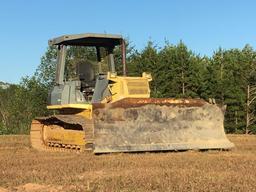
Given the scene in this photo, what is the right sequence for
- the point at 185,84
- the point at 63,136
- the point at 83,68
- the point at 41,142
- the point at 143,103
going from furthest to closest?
the point at 185,84 → the point at 41,142 → the point at 83,68 → the point at 63,136 → the point at 143,103

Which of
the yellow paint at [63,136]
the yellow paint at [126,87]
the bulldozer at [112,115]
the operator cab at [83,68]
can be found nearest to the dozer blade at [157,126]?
the bulldozer at [112,115]

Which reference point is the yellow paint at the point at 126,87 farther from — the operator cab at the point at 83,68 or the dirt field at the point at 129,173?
the dirt field at the point at 129,173

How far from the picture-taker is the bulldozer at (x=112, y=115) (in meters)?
12.5

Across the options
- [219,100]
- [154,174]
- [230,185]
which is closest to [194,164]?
[154,174]

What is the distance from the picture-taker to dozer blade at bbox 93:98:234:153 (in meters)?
12.4

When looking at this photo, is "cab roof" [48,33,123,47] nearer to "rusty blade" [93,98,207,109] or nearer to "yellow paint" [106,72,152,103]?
"yellow paint" [106,72,152,103]

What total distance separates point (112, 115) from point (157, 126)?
122 centimetres

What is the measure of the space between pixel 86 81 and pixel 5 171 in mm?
5186

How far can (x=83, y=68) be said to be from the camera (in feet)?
46.4

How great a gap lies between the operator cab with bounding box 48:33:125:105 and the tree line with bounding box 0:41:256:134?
19.0m

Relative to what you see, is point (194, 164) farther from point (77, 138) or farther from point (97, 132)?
point (77, 138)

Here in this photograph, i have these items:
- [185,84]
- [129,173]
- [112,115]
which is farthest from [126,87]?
[185,84]

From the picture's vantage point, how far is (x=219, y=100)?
115 ft

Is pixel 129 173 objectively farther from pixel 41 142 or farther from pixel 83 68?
pixel 41 142
